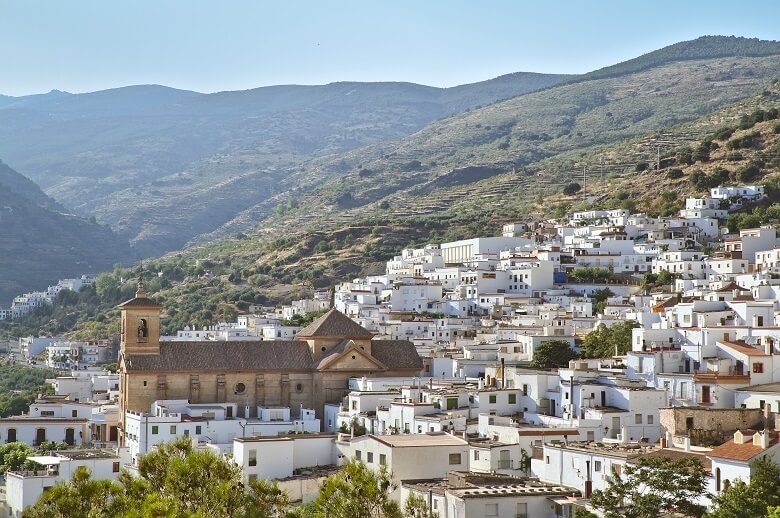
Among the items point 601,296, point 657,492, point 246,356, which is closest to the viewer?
point 657,492

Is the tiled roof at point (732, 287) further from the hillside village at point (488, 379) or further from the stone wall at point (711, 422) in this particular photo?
the stone wall at point (711, 422)

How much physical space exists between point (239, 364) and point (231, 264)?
72.1m

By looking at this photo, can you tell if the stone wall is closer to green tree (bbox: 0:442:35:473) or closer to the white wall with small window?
the white wall with small window

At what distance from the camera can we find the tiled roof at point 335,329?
6219 cm

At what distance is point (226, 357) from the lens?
6003 centimetres

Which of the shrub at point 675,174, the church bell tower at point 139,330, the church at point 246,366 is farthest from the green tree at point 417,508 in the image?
the shrub at point 675,174

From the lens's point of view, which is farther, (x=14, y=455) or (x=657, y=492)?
(x=14, y=455)

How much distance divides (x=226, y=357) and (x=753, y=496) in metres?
32.5

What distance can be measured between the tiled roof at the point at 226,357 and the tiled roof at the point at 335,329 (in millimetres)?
861

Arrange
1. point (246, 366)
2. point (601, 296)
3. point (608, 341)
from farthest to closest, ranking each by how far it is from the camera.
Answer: point (601, 296) → point (608, 341) → point (246, 366)

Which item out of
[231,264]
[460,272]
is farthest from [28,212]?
[460,272]

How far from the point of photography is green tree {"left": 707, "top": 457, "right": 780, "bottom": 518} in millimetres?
31094

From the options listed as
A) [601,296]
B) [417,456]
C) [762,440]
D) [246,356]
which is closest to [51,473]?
[417,456]

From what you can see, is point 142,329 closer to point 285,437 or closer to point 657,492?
point 285,437
